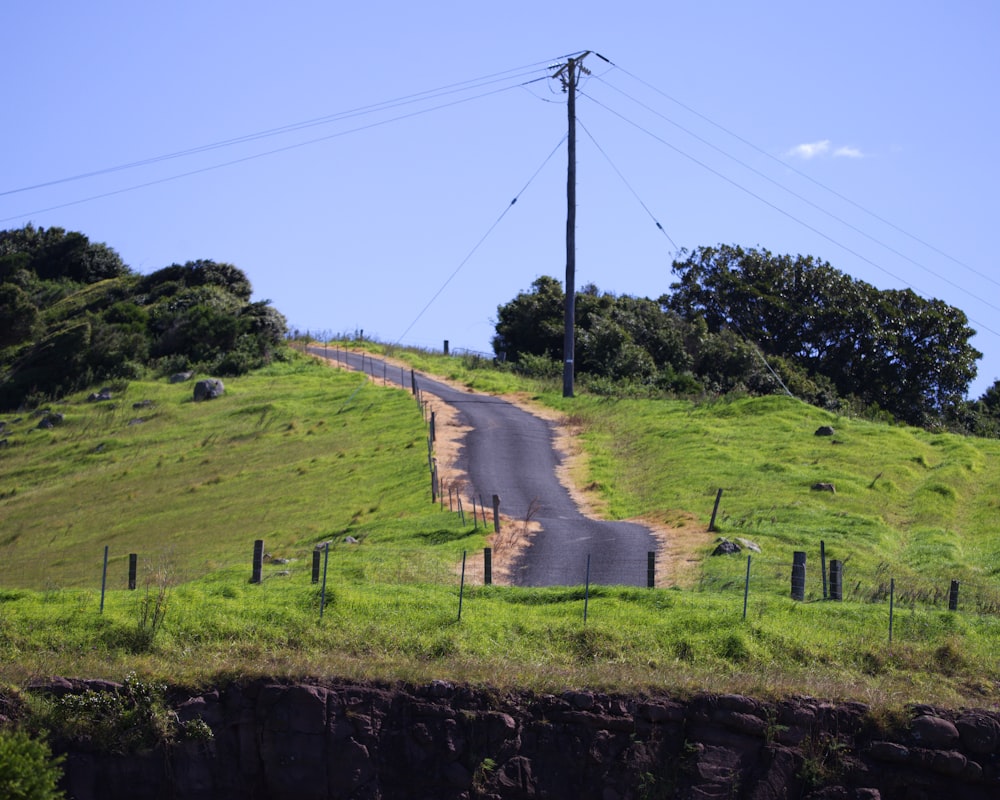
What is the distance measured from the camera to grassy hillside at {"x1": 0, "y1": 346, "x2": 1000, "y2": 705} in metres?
22.6

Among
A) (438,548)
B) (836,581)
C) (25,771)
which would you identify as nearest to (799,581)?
(836,581)

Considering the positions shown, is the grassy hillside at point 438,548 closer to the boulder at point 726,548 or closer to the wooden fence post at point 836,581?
the boulder at point 726,548

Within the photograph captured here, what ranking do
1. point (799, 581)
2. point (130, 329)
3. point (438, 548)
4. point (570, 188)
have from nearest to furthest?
point (799, 581) < point (438, 548) < point (570, 188) < point (130, 329)

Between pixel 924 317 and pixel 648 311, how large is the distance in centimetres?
1482

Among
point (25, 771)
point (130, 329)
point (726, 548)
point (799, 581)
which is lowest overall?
point (25, 771)

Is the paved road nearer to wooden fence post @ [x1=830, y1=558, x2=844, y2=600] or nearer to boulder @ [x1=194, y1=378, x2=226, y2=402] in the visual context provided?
wooden fence post @ [x1=830, y1=558, x2=844, y2=600]

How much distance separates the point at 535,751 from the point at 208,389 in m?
42.8

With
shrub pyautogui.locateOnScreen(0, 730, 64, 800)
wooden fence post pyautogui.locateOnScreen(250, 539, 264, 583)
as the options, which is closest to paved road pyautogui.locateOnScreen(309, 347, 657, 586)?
wooden fence post pyautogui.locateOnScreen(250, 539, 264, 583)

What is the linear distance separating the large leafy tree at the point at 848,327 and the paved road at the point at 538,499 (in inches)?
876

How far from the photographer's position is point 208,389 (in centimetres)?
6034

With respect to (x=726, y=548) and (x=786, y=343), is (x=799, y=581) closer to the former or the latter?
(x=726, y=548)

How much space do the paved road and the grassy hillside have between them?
1408 mm

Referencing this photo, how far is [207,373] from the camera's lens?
66375 millimetres

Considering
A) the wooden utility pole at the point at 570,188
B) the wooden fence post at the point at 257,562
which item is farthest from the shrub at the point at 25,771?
the wooden utility pole at the point at 570,188
